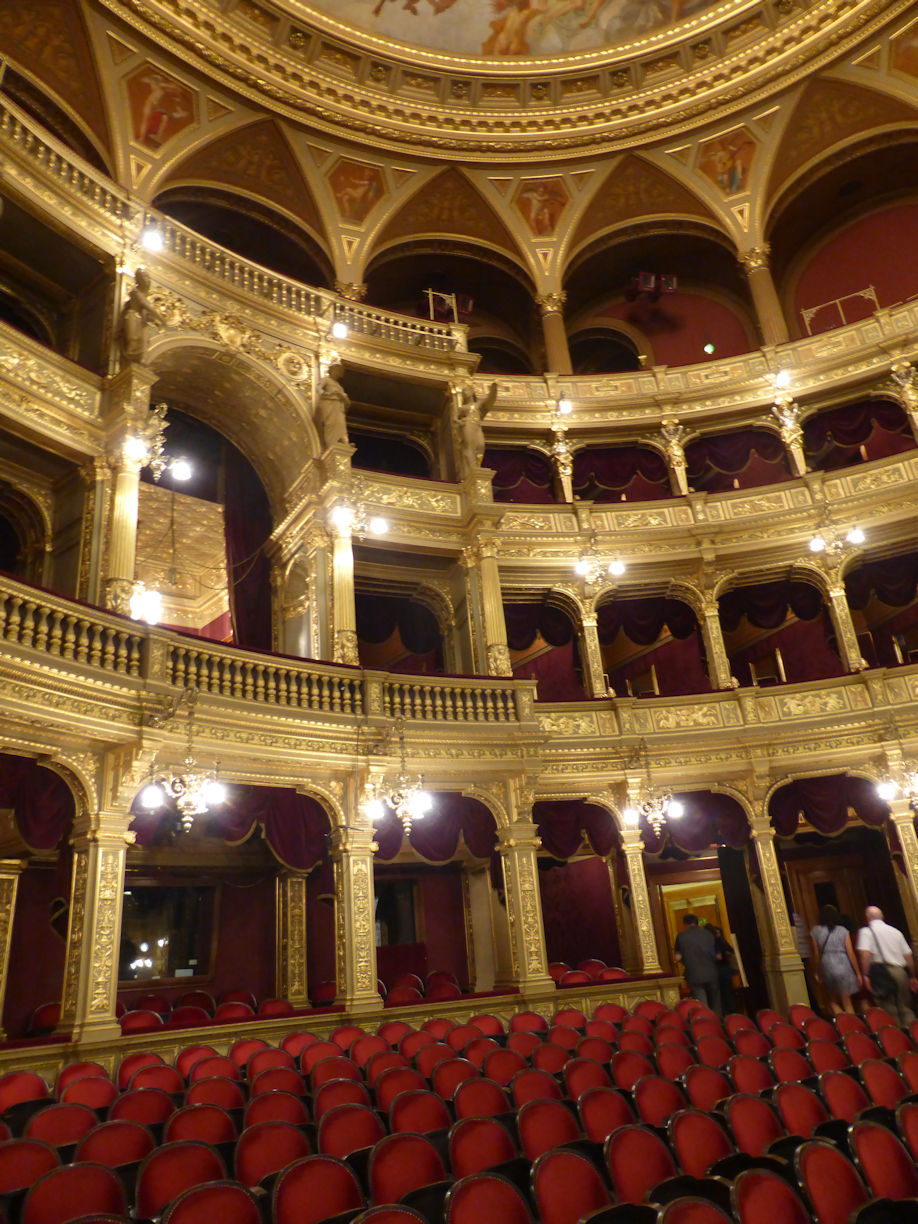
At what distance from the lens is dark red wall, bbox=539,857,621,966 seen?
14.2 m

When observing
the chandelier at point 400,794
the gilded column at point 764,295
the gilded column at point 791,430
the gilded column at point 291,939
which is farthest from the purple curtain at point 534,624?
the gilded column at point 764,295

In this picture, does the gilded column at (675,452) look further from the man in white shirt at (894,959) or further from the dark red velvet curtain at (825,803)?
the man in white shirt at (894,959)

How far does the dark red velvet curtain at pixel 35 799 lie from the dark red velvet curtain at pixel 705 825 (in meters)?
8.04

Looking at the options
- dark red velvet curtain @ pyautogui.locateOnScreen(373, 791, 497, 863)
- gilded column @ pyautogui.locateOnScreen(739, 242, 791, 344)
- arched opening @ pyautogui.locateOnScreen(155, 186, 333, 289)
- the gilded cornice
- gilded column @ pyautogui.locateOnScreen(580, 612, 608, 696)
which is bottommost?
dark red velvet curtain @ pyautogui.locateOnScreen(373, 791, 497, 863)

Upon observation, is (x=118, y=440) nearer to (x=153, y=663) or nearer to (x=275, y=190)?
(x=153, y=663)

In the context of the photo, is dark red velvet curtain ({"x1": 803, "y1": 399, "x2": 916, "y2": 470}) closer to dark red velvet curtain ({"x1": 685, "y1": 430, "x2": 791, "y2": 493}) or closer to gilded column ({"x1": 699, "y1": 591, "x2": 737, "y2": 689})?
dark red velvet curtain ({"x1": 685, "y1": 430, "x2": 791, "y2": 493})

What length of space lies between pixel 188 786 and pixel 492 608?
5.91 meters

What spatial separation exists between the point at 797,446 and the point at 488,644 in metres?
7.08

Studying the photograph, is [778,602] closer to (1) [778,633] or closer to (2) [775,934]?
(1) [778,633]

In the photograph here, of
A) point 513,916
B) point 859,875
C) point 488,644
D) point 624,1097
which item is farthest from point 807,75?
point 624,1097

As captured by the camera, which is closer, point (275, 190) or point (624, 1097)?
point (624, 1097)

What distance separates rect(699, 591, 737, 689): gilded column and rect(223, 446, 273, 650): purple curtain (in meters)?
7.08

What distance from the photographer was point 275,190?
16000 mm

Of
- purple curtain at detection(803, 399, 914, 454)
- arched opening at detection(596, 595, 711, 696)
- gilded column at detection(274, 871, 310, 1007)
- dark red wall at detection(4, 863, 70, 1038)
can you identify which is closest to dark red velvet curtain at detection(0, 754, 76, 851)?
dark red wall at detection(4, 863, 70, 1038)
